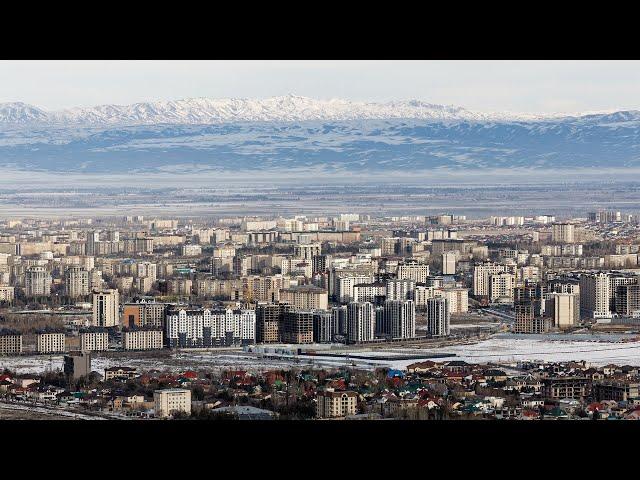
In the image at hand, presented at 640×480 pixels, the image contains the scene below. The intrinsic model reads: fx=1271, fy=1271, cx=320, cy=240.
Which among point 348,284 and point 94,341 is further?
point 348,284

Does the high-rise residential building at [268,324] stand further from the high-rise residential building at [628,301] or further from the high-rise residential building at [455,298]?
the high-rise residential building at [628,301]

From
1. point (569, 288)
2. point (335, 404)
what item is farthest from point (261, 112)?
point (335, 404)

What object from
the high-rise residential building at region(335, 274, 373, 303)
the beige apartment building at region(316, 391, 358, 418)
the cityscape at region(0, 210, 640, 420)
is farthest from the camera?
the high-rise residential building at region(335, 274, 373, 303)

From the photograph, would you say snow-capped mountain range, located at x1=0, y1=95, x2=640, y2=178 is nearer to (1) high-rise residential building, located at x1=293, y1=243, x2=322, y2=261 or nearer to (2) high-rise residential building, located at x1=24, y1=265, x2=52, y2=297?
(1) high-rise residential building, located at x1=293, y1=243, x2=322, y2=261

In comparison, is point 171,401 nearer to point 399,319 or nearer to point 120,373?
point 120,373

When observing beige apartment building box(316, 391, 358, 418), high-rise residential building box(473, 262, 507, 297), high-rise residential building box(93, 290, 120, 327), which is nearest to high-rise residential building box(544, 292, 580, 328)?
high-rise residential building box(473, 262, 507, 297)

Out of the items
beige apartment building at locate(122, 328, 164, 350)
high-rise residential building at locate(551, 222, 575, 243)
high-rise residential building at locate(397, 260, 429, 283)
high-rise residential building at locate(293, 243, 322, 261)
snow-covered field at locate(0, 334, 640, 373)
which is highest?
high-rise residential building at locate(551, 222, 575, 243)
